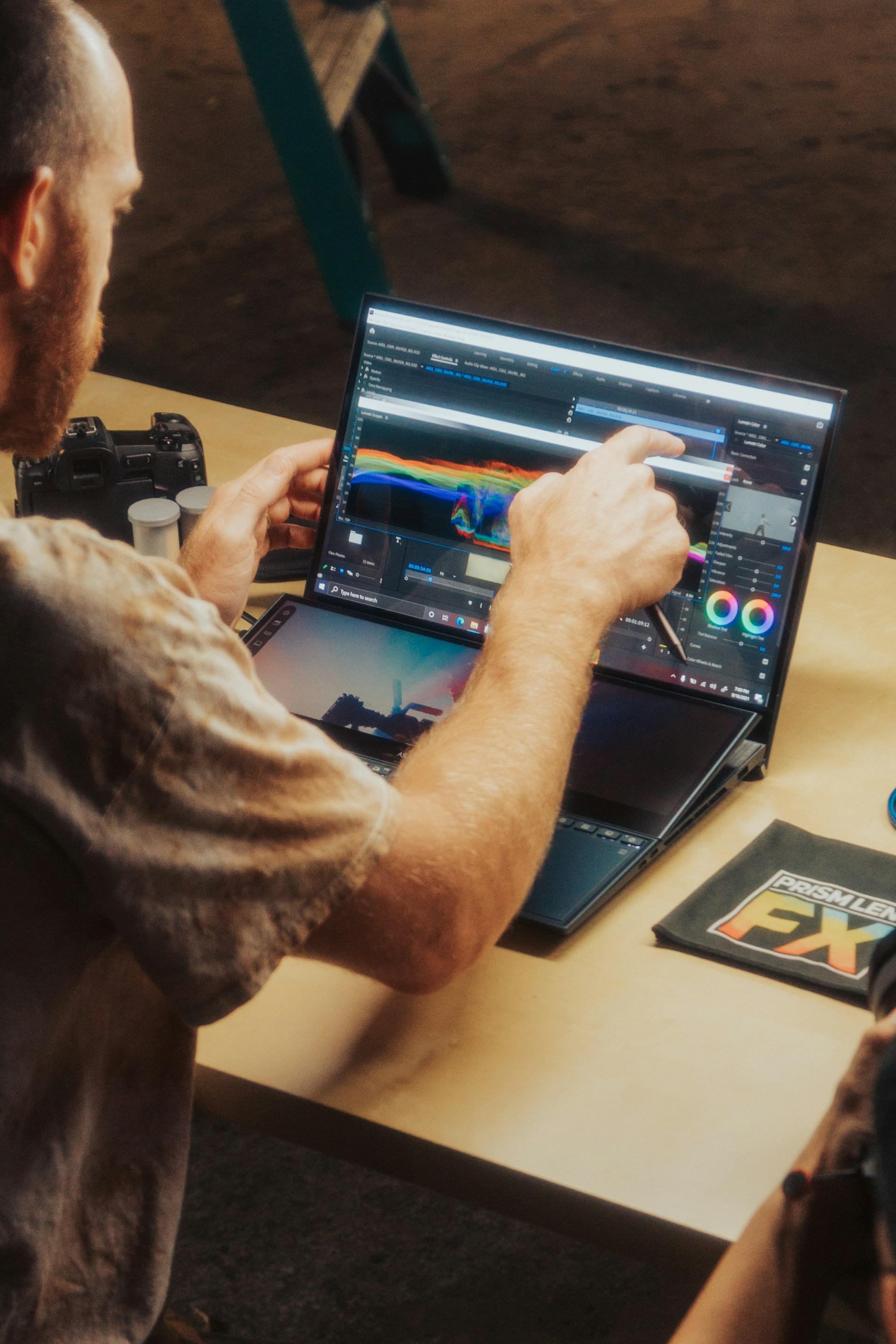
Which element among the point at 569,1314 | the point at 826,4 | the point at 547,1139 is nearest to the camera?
the point at 547,1139

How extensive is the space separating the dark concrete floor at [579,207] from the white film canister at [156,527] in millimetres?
856

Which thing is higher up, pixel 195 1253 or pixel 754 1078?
pixel 754 1078

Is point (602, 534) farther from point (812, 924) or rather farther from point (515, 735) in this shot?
point (812, 924)

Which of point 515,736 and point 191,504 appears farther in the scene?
point 191,504

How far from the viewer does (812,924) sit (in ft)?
3.36

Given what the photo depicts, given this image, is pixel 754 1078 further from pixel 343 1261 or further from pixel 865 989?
pixel 343 1261

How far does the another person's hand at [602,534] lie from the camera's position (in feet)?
3.43

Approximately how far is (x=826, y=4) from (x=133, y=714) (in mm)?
6141

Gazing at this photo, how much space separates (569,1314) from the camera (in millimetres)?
1592

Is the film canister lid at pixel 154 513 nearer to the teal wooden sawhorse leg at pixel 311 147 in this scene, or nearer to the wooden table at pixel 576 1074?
the wooden table at pixel 576 1074

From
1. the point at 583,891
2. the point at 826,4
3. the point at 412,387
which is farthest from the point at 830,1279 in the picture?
the point at 826,4

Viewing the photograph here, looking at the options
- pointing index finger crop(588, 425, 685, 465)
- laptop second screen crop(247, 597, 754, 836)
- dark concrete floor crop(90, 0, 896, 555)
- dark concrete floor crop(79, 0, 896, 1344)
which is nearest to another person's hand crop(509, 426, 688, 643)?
pointing index finger crop(588, 425, 685, 465)

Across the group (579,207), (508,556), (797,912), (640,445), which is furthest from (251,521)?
(579,207)

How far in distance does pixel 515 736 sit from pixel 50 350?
0.42 metres
